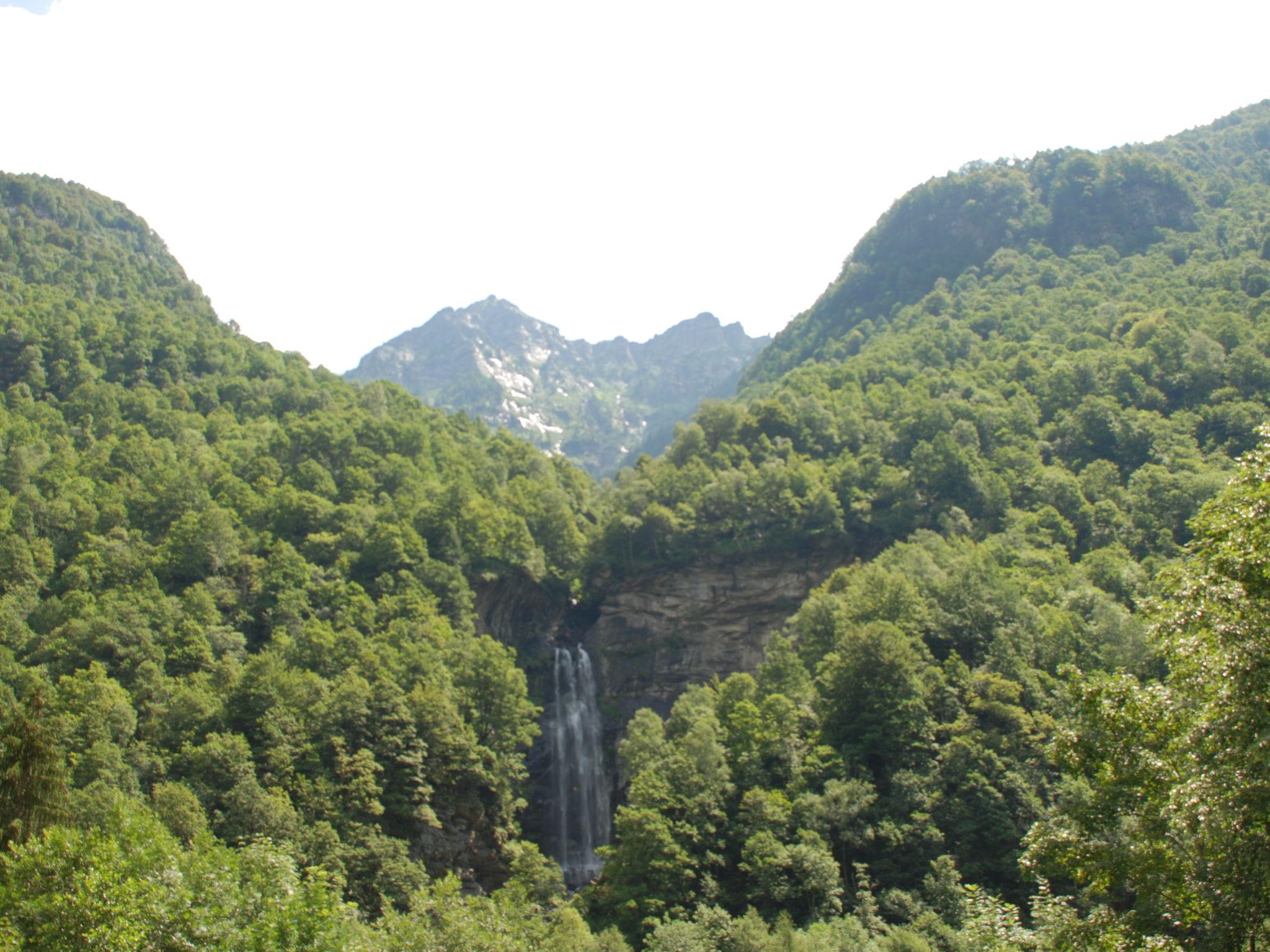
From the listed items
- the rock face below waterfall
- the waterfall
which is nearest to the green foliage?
the waterfall

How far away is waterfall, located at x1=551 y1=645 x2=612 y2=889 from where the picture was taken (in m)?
69.7

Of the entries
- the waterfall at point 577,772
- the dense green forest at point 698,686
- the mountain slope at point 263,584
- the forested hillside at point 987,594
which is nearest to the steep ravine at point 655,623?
the waterfall at point 577,772

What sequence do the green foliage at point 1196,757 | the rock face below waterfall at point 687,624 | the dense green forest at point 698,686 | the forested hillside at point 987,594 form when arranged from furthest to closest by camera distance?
the rock face below waterfall at point 687,624
the dense green forest at point 698,686
the forested hillside at point 987,594
the green foliage at point 1196,757

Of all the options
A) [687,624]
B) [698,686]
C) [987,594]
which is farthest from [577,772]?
[987,594]

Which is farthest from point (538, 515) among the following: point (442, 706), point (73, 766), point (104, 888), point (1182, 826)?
point (1182, 826)

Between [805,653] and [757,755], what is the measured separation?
13.4 meters

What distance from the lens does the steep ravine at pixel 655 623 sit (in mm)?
79875

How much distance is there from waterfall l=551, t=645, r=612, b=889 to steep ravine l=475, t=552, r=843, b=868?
3.03 ft

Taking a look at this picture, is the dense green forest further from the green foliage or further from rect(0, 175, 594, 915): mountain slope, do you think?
rect(0, 175, 594, 915): mountain slope

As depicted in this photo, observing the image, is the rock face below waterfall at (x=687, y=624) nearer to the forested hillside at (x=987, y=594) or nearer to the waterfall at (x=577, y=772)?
the waterfall at (x=577, y=772)

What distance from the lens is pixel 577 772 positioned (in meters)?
74.6

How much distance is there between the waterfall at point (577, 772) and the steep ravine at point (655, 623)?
0.92 metres

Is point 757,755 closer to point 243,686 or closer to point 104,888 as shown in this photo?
point 243,686

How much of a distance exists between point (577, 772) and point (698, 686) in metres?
11.2
